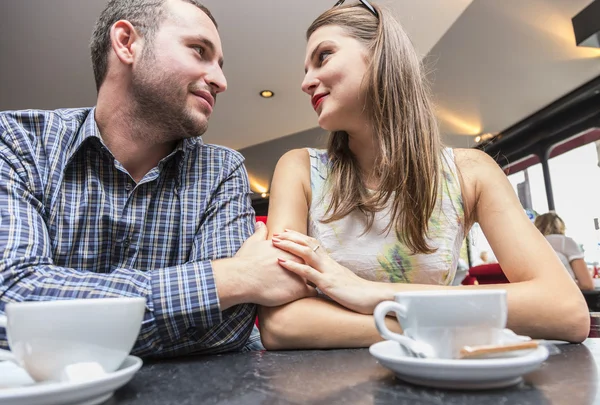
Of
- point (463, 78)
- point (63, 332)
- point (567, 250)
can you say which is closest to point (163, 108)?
point (63, 332)

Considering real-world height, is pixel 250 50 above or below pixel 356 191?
above

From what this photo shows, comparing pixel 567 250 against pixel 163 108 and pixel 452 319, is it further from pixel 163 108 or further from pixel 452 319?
pixel 452 319

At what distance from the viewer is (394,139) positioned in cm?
131

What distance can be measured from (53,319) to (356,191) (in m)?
0.97

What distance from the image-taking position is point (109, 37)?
1.42m

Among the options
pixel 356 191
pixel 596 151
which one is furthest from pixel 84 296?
pixel 596 151

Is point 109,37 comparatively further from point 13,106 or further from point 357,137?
point 13,106

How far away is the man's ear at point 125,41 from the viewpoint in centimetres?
136

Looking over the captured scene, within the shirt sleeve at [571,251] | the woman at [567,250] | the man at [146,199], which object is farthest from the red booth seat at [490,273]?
the man at [146,199]

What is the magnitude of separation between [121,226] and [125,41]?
0.62 metres

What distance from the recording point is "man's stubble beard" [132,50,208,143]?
4.18 ft

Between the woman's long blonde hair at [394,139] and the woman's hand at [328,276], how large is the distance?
1.08 ft

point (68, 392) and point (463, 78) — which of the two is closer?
point (68, 392)

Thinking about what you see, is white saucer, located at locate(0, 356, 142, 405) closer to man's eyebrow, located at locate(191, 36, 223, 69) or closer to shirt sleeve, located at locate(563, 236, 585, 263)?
man's eyebrow, located at locate(191, 36, 223, 69)
